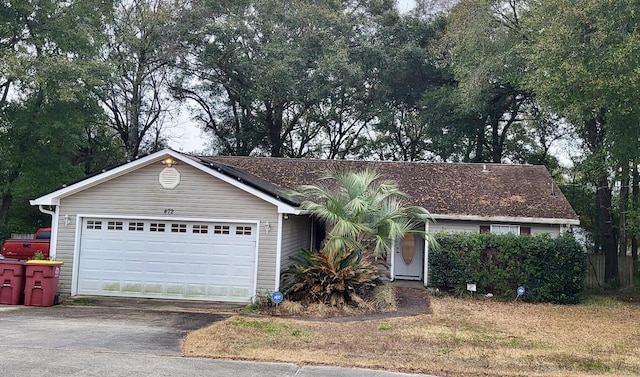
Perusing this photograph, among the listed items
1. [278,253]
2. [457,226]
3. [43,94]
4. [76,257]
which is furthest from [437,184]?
[43,94]

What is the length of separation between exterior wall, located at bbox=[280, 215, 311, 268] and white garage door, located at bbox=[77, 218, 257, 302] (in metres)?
0.79

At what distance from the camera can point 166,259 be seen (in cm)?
1290

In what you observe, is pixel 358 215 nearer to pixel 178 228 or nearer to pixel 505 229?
pixel 178 228

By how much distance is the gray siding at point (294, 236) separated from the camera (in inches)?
513

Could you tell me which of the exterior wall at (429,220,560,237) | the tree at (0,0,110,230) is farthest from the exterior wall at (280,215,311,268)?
the tree at (0,0,110,230)

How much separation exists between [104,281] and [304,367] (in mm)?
7946

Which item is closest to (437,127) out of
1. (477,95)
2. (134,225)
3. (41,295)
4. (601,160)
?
(477,95)

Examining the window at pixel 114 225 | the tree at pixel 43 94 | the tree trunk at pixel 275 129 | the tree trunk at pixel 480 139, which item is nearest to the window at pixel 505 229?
the window at pixel 114 225

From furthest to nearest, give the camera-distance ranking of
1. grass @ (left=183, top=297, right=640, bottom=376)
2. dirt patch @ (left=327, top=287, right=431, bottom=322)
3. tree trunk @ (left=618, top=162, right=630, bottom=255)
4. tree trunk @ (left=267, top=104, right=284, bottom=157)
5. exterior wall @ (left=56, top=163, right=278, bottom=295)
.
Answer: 1. tree trunk @ (left=267, top=104, right=284, bottom=157)
2. tree trunk @ (left=618, top=162, right=630, bottom=255)
3. exterior wall @ (left=56, top=163, right=278, bottom=295)
4. dirt patch @ (left=327, top=287, right=431, bottom=322)
5. grass @ (left=183, top=297, right=640, bottom=376)

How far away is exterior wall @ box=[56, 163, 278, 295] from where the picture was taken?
12.6m

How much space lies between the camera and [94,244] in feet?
42.7

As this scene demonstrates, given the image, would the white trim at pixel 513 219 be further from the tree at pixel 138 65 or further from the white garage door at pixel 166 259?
the tree at pixel 138 65

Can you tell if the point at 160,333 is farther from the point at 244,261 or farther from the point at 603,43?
the point at 603,43

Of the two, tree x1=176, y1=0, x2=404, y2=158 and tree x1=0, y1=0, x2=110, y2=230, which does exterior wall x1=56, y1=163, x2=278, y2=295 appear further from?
tree x1=176, y1=0, x2=404, y2=158
